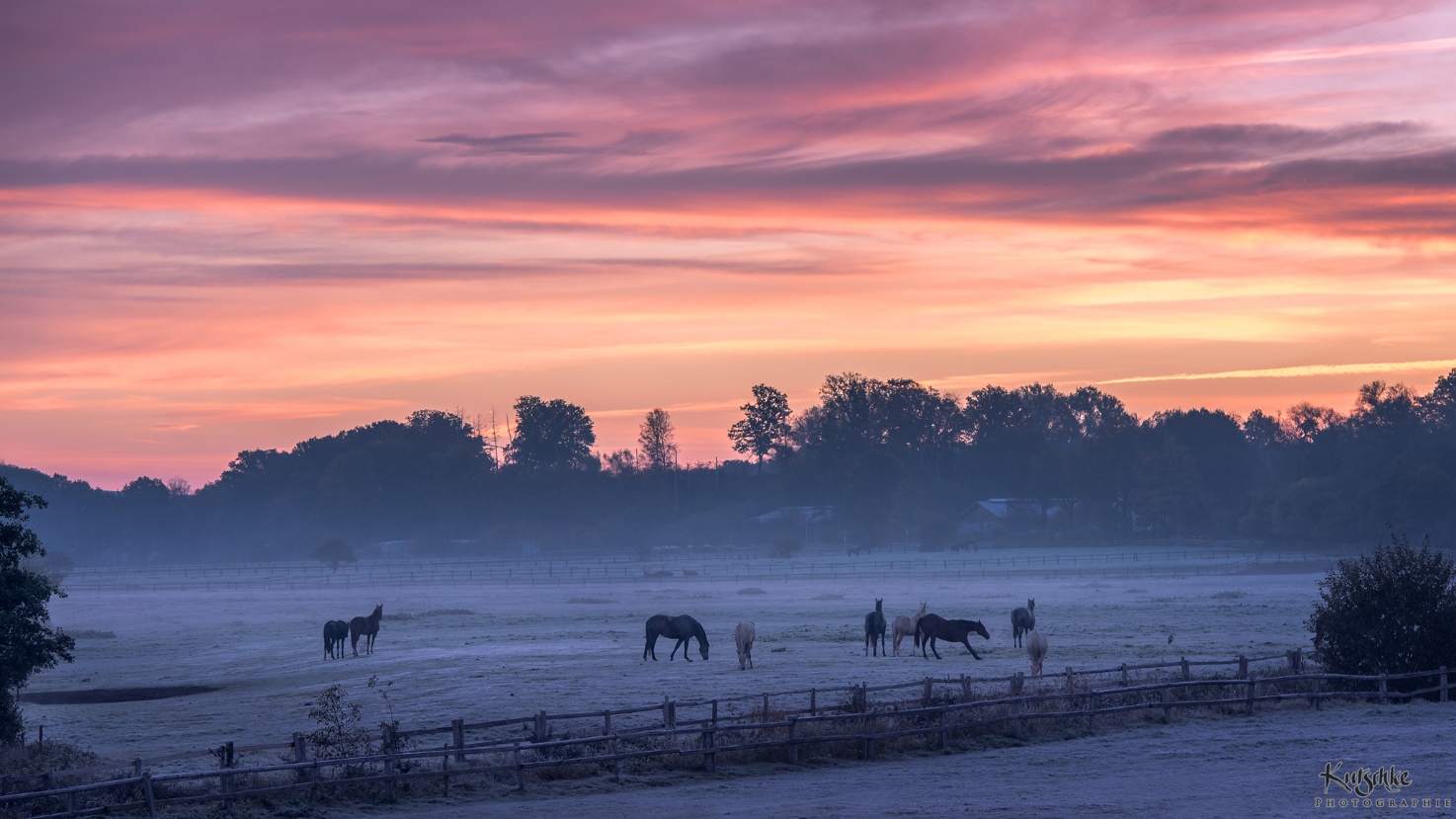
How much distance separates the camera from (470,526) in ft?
626

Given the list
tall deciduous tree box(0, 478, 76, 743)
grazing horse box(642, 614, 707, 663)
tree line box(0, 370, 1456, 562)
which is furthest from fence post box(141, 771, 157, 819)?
tree line box(0, 370, 1456, 562)

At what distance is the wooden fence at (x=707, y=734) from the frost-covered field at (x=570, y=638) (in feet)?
18.0

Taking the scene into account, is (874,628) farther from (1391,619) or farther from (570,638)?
(1391,619)

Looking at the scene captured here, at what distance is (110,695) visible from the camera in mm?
41281

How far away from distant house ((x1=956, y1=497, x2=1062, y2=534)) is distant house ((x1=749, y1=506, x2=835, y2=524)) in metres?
18.2

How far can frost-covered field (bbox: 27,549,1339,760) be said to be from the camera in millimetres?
34188

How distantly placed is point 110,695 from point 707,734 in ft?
84.9

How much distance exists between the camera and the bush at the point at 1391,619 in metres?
31.5

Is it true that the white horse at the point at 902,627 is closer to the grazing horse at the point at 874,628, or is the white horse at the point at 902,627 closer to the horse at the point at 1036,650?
the grazing horse at the point at 874,628

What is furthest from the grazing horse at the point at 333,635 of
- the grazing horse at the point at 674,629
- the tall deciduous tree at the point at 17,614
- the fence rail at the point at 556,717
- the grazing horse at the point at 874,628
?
the fence rail at the point at 556,717

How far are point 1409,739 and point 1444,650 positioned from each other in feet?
24.2

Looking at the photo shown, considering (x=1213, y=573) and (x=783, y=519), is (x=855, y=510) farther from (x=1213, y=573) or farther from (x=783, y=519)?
(x=1213, y=573)

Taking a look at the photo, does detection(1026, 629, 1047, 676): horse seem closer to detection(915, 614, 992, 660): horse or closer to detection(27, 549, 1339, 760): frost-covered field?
detection(27, 549, 1339, 760): frost-covered field

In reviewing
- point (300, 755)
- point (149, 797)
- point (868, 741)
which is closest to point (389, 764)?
point (300, 755)
